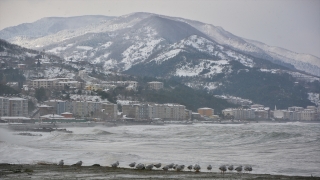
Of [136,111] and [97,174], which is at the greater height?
[136,111]

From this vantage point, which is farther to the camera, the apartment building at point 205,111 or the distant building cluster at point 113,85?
the apartment building at point 205,111

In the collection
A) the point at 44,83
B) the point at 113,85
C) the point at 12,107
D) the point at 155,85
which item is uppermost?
the point at 155,85

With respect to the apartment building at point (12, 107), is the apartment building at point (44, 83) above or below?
above

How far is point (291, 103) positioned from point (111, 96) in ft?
221

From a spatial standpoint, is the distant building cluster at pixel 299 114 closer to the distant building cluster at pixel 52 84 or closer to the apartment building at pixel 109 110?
the apartment building at pixel 109 110

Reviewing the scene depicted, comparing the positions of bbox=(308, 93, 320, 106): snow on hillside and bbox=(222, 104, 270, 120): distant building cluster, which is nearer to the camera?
bbox=(222, 104, 270, 120): distant building cluster

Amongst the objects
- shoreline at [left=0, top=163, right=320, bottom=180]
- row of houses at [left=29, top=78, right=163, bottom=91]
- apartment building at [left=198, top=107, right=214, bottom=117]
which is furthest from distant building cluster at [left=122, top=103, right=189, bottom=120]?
shoreline at [left=0, top=163, right=320, bottom=180]

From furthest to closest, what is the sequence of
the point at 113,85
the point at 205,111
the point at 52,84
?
the point at 113,85 < the point at 205,111 < the point at 52,84

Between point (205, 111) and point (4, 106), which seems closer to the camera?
point (4, 106)

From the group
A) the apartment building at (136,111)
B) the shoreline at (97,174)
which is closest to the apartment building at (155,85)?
the apartment building at (136,111)

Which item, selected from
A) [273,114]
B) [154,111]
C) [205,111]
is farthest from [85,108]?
[273,114]

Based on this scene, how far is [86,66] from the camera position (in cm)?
17612

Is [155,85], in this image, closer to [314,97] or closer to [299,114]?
[299,114]

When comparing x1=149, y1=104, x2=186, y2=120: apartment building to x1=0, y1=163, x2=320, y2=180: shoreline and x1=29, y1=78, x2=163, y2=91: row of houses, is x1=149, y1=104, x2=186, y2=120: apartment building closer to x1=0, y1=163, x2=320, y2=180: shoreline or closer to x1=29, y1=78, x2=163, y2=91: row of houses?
x1=29, y1=78, x2=163, y2=91: row of houses
